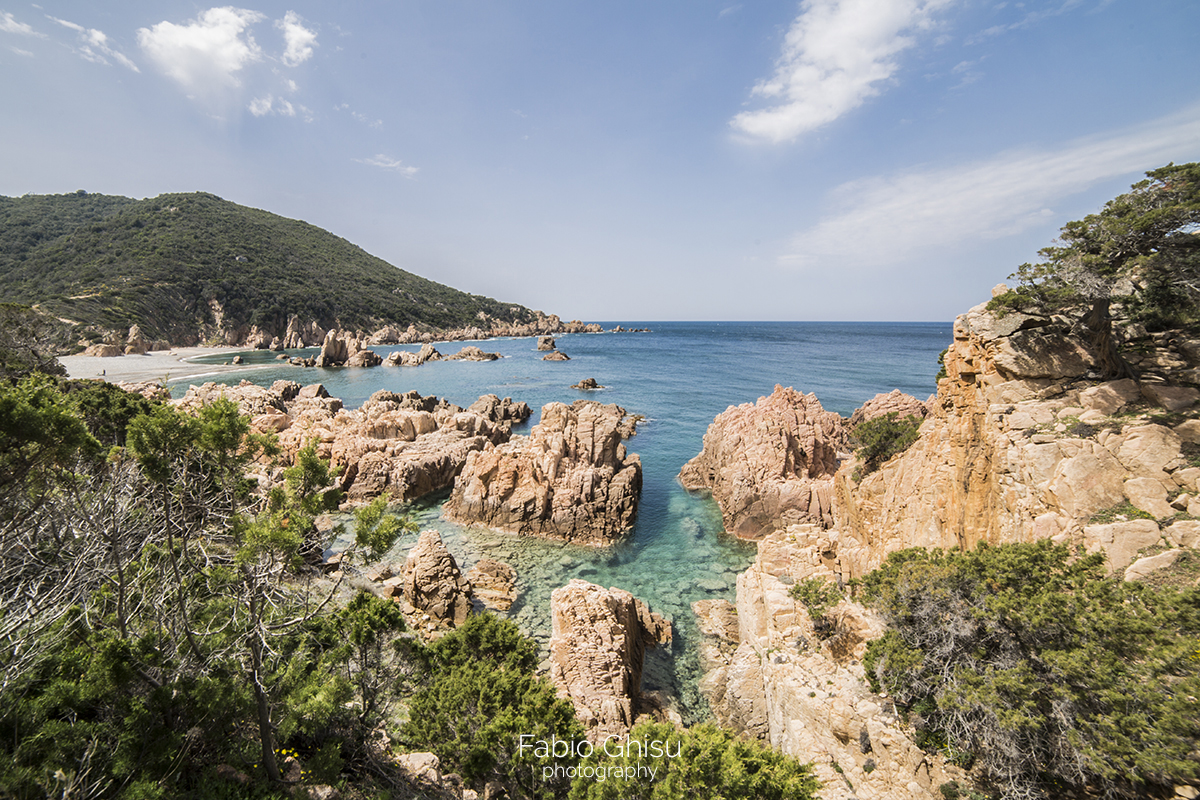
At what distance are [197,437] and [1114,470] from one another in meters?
18.4

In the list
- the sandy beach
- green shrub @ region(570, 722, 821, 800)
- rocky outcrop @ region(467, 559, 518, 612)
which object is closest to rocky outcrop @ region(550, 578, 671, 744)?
green shrub @ region(570, 722, 821, 800)

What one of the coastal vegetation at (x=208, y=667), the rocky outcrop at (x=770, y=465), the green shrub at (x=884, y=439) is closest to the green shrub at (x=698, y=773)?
the coastal vegetation at (x=208, y=667)

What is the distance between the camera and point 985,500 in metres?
12.2

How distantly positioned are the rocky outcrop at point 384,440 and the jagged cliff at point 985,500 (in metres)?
20.4

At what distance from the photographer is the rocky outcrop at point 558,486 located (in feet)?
80.3

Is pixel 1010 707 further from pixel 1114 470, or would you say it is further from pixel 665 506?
pixel 665 506

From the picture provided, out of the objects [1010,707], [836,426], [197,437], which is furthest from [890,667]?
[836,426]

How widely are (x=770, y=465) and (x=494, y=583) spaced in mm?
16285

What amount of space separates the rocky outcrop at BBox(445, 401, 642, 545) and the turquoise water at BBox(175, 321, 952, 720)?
0.95 m

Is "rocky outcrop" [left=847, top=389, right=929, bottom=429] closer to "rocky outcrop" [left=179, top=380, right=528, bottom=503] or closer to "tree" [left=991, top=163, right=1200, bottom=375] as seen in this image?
"tree" [left=991, top=163, right=1200, bottom=375]

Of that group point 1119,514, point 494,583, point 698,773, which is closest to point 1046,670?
point 1119,514

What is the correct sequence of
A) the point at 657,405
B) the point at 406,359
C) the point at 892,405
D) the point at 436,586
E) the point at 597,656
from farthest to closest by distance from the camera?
the point at 406,359 < the point at 657,405 < the point at 892,405 < the point at 436,586 < the point at 597,656

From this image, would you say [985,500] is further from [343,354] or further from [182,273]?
[182,273]

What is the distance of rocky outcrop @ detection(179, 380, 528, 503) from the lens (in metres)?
28.4
